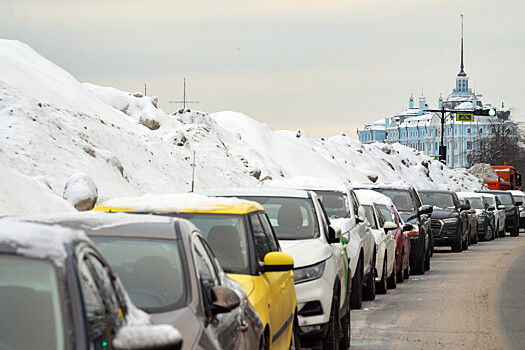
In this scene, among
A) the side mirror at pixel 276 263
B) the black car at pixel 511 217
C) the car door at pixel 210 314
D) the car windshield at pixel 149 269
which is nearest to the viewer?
the car windshield at pixel 149 269

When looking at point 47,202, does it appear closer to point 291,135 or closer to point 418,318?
point 418,318

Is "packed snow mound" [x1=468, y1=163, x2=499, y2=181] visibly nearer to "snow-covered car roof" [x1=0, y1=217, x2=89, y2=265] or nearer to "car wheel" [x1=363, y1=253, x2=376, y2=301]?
"car wheel" [x1=363, y1=253, x2=376, y2=301]

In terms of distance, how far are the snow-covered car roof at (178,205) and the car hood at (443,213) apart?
75.2 feet

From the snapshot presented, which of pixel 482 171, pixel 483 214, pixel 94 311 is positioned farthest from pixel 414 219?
pixel 482 171

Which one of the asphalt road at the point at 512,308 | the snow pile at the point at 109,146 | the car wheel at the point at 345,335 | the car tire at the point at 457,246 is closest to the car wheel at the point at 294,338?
the car wheel at the point at 345,335

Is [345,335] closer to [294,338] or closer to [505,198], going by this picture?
[294,338]

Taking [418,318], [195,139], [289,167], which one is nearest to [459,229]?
[418,318]

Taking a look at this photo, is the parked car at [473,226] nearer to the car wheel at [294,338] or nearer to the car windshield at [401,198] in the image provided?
the car windshield at [401,198]

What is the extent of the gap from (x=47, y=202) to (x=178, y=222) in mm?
20805

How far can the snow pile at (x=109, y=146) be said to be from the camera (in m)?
35.8

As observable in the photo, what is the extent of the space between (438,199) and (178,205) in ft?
80.9

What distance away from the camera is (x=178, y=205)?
780 centimetres

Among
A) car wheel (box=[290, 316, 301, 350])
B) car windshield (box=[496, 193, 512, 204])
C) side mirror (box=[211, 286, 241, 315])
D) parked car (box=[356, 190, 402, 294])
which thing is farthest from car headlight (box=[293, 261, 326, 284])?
car windshield (box=[496, 193, 512, 204])

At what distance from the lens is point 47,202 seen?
1023 inches
